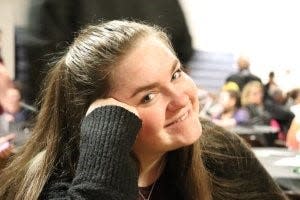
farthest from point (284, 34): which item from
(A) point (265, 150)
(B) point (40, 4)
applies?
(B) point (40, 4)

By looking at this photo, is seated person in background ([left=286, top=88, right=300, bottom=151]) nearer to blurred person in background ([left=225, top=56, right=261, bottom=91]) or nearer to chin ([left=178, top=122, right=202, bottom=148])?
blurred person in background ([left=225, top=56, right=261, bottom=91])

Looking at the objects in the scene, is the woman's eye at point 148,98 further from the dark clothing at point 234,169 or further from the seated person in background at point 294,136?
the seated person in background at point 294,136

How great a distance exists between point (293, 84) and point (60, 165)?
1.21 meters

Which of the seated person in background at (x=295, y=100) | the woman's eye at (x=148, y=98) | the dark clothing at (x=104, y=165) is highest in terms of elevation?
the woman's eye at (x=148, y=98)

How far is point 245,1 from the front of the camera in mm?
2104

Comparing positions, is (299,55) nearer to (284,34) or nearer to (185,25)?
(284,34)

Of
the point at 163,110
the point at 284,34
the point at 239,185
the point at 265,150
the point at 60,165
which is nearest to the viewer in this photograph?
the point at 163,110

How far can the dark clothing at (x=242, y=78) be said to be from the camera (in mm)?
2117

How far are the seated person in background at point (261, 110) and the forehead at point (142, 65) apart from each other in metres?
1.10

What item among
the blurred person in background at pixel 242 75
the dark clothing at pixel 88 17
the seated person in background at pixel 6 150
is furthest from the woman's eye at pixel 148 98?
the blurred person in background at pixel 242 75

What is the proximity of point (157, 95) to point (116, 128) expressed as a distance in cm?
11

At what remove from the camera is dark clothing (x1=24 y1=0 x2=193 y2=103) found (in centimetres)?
199

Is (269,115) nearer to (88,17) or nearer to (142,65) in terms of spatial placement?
→ (88,17)

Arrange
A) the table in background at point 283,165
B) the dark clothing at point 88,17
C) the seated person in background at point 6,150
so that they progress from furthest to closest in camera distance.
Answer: the dark clothing at point 88,17 < the table in background at point 283,165 < the seated person in background at point 6,150
